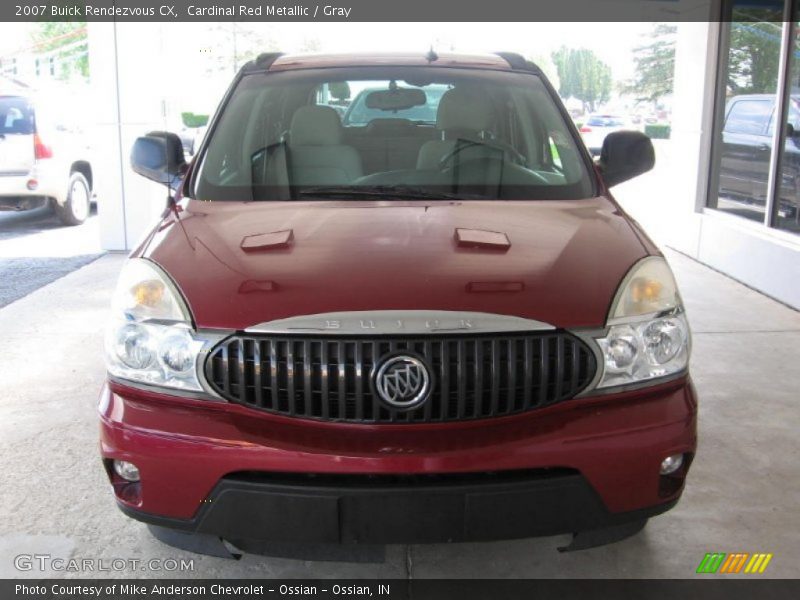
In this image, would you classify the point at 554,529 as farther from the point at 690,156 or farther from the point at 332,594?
the point at 690,156

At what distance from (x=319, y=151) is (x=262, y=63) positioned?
678 mm

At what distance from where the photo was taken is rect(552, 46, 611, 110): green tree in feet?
97.3

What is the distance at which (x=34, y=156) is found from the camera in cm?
921

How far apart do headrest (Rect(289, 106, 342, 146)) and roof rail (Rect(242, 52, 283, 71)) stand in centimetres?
31

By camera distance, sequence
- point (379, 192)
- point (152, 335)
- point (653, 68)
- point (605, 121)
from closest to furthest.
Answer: point (152, 335) → point (379, 192) → point (605, 121) → point (653, 68)

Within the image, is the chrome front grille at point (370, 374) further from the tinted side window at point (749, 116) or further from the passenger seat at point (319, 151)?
the tinted side window at point (749, 116)

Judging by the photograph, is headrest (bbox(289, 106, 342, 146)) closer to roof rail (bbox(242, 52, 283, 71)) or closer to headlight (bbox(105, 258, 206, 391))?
roof rail (bbox(242, 52, 283, 71))

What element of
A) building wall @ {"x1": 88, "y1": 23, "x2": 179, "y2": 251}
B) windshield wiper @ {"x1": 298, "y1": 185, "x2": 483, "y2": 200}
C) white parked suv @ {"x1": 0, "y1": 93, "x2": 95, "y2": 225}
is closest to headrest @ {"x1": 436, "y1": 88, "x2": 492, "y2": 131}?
windshield wiper @ {"x1": 298, "y1": 185, "x2": 483, "y2": 200}

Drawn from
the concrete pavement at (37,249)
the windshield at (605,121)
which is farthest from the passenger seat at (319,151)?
the windshield at (605,121)

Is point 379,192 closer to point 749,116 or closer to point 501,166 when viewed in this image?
point 501,166

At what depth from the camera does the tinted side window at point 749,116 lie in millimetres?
7171

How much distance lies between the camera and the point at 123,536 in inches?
115

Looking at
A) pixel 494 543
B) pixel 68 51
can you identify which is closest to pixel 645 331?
pixel 494 543

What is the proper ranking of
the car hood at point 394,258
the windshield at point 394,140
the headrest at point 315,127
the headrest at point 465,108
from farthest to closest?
the headrest at point 465,108 < the headrest at point 315,127 < the windshield at point 394,140 < the car hood at point 394,258
